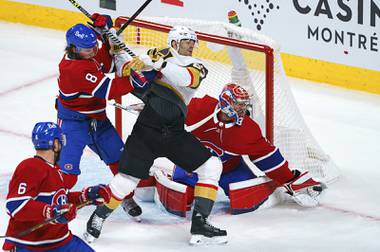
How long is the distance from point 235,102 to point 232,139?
8.1 inches

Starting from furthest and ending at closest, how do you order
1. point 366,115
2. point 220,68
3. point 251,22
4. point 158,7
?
point 158,7, point 251,22, point 366,115, point 220,68

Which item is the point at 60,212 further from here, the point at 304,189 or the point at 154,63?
the point at 304,189

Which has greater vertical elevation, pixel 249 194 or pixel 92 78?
pixel 92 78

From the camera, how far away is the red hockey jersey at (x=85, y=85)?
18.7 ft

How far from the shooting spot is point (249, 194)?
6.14m

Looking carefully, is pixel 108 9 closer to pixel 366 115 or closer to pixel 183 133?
pixel 366 115

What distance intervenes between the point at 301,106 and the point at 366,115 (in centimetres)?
51

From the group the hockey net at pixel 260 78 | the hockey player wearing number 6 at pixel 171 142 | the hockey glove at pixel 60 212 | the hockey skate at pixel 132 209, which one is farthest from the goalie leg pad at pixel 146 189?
the hockey glove at pixel 60 212

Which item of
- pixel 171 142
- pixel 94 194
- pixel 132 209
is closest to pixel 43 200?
pixel 94 194

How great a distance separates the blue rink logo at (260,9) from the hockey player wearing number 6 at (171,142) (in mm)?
3004

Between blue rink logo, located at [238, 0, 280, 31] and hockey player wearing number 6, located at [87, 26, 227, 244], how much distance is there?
9.85ft

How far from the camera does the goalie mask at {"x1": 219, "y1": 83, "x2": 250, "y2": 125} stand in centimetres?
595

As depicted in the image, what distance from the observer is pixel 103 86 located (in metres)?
5.70

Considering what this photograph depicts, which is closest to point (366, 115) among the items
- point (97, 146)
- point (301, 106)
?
point (301, 106)
